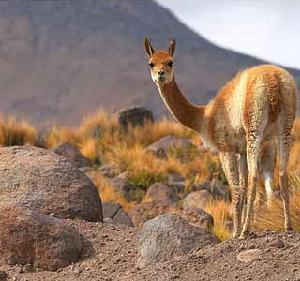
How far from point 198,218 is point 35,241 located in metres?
2.86

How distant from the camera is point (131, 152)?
64.8 ft

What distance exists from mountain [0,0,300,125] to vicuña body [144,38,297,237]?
49.2m

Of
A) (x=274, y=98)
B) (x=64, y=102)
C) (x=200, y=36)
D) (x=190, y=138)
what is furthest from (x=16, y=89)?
(x=274, y=98)

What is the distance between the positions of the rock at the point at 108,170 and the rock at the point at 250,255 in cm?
1013

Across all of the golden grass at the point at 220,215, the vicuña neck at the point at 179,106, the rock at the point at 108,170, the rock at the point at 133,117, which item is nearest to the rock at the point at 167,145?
the rock at the point at 108,170

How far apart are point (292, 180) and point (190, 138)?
30.4ft

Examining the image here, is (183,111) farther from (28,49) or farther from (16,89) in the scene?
(28,49)

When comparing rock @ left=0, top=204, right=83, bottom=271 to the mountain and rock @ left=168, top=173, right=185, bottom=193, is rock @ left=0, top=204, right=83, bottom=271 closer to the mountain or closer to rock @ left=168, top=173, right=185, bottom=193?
rock @ left=168, top=173, right=185, bottom=193

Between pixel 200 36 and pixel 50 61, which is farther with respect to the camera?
pixel 200 36

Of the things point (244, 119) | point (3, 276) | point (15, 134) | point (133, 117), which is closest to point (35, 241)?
point (3, 276)

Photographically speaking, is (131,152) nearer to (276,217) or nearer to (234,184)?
(276,217)

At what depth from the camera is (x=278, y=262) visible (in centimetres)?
812

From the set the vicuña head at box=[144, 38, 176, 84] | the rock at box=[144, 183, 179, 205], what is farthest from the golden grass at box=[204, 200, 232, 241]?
the vicuña head at box=[144, 38, 176, 84]

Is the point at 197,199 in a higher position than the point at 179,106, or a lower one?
lower
